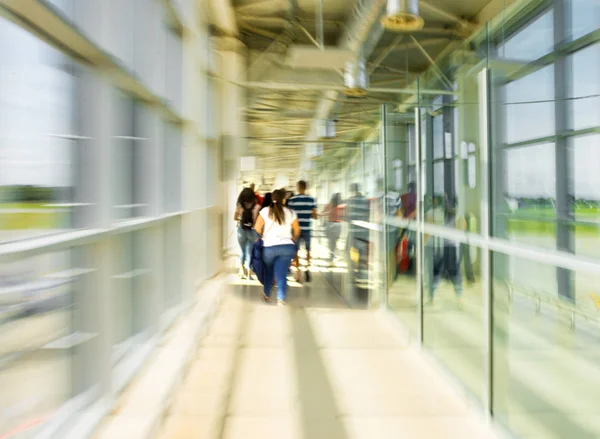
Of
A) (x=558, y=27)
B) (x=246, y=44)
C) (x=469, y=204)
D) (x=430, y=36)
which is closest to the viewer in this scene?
(x=558, y=27)

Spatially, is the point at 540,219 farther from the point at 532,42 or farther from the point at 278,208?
the point at 278,208

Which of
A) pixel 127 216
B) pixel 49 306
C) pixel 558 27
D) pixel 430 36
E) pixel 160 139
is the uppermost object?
pixel 430 36

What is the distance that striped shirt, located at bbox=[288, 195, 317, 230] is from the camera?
7.78 metres

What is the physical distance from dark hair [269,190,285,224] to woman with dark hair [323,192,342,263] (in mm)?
1574

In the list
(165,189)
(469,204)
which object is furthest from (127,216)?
(469,204)

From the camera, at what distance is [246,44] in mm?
9469

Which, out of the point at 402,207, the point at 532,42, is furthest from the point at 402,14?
the point at 402,207

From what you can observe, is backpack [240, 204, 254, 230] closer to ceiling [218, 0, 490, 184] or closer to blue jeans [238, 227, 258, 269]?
blue jeans [238, 227, 258, 269]

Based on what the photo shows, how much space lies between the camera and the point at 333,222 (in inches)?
312

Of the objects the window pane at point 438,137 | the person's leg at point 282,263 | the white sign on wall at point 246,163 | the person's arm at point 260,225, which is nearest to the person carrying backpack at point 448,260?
the window pane at point 438,137

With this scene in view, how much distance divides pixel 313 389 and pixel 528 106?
2.29m

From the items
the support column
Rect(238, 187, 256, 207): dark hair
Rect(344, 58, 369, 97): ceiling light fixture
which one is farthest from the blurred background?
the support column

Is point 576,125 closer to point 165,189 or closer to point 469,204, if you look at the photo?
point 469,204

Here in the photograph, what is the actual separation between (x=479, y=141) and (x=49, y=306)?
255cm
